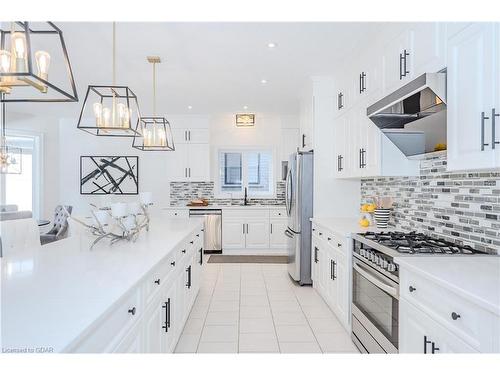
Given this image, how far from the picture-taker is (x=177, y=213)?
6.26 m

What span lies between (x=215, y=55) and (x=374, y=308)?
2.82m

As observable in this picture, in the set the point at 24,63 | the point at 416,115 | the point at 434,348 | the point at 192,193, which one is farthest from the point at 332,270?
the point at 192,193

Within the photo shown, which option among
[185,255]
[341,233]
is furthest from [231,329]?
[341,233]

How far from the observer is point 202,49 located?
3.34 m

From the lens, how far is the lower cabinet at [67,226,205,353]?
1.20 m

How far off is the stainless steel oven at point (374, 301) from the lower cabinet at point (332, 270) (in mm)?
166

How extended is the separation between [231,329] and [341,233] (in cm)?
132

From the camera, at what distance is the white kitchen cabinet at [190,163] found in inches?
Result: 255

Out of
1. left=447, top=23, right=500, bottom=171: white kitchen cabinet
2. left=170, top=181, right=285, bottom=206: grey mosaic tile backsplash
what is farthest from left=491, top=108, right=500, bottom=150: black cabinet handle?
left=170, top=181, right=285, bottom=206: grey mosaic tile backsplash

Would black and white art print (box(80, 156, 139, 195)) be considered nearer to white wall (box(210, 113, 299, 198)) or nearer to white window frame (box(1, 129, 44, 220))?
white window frame (box(1, 129, 44, 220))

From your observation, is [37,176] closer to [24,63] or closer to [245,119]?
[245,119]

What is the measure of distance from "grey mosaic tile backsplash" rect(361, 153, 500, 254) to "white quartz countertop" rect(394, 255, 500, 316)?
0.82 ft

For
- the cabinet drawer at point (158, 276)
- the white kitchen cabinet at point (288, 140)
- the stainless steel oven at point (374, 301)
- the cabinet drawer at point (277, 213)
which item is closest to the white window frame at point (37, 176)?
the cabinet drawer at point (277, 213)
